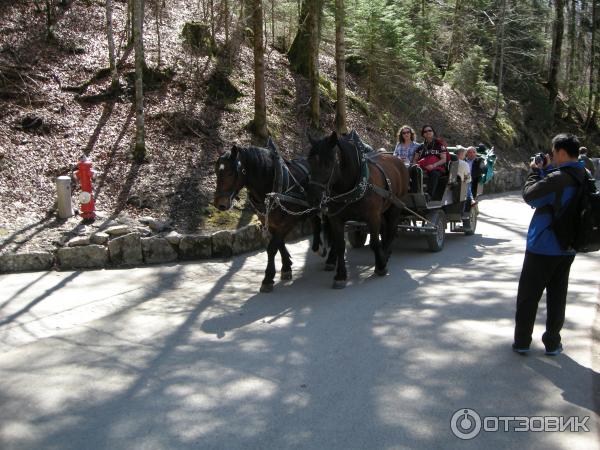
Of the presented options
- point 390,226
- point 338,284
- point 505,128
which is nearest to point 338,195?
point 338,284

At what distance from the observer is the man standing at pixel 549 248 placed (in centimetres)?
484

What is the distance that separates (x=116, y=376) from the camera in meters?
5.01

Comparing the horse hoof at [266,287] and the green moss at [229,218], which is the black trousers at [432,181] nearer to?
the green moss at [229,218]

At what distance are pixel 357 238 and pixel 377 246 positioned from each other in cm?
242

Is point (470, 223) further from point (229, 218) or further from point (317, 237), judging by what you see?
point (229, 218)

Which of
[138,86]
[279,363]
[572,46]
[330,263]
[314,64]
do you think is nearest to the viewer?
[279,363]

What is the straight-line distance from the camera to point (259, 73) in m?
13.2

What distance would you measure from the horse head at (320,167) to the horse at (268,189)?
A: 2.13 feet

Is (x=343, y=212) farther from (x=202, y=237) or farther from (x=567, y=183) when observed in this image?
(x=567, y=183)

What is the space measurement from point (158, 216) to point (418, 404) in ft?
23.3

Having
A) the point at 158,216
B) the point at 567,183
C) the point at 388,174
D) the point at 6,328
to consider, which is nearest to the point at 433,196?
the point at 388,174

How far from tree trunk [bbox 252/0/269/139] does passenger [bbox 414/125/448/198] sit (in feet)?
14.6

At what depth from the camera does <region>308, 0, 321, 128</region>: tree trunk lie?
15.1 meters

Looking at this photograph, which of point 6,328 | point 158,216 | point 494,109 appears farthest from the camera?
point 494,109
